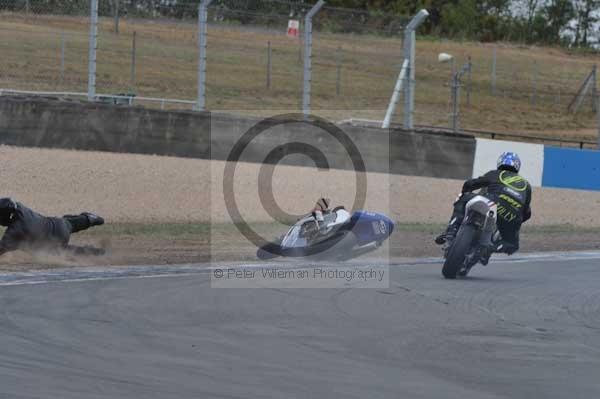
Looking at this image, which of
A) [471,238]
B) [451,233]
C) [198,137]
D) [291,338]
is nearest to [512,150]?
[198,137]

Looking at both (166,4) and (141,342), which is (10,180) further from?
(141,342)

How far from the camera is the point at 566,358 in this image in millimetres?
7367

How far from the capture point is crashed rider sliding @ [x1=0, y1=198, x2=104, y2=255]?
35.6 feet

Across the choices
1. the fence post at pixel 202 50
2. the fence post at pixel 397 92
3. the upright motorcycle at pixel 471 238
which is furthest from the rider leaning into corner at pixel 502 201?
the fence post at pixel 397 92

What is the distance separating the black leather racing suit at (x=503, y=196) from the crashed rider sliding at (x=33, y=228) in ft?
12.0

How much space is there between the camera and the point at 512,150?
2119 centimetres

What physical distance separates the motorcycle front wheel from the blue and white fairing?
1.25m

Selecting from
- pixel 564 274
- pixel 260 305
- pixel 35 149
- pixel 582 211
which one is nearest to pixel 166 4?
pixel 35 149

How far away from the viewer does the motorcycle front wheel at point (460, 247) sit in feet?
35.6

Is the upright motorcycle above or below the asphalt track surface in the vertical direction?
above

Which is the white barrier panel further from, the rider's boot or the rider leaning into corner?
the rider's boot

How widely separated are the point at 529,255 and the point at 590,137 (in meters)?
19.2

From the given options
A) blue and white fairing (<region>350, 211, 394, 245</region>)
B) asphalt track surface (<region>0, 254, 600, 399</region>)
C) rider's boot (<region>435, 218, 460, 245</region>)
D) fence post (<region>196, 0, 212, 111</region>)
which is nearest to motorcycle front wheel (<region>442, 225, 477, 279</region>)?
asphalt track surface (<region>0, 254, 600, 399</region>)

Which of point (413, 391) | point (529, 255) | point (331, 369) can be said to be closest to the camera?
point (413, 391)
